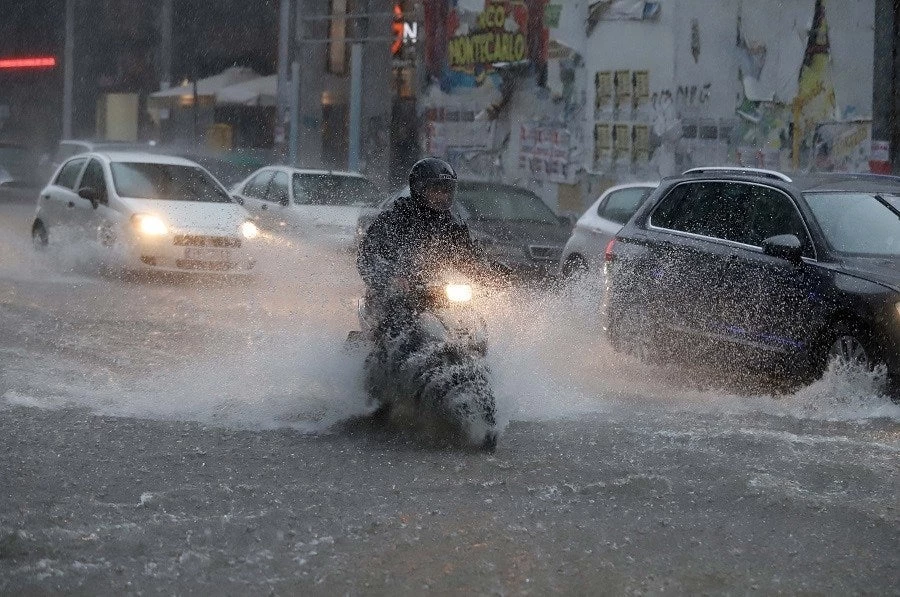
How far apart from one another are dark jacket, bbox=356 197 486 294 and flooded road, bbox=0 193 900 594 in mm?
708

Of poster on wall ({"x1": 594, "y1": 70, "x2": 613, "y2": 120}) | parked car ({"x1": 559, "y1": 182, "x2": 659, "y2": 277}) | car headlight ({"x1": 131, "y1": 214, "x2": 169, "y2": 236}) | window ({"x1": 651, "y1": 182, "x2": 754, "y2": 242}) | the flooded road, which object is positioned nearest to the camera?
the flooded road

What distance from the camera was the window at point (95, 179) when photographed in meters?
17.0

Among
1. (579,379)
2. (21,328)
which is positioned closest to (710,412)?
(579,379)

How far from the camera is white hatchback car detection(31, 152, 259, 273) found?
16.0 m

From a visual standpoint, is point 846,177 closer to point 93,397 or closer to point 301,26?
point 93,397

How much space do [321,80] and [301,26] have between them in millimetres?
5828

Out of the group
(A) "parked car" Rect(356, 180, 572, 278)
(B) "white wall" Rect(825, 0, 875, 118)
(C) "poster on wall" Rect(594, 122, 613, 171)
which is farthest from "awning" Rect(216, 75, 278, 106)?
(A) "parked car" Rect(356, 180, 572, 278)

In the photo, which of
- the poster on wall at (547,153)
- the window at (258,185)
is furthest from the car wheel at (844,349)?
the poster on wall at (547,153)

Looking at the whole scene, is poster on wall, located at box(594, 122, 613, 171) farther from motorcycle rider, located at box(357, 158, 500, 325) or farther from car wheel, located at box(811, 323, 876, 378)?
motorcycle rider, located at box(357, 158, 500, 325)

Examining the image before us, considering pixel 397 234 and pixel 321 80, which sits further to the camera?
pixel 321 80

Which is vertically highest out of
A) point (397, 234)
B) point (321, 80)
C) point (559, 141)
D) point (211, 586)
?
point (321, 80)

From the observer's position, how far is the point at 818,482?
21.2 feet

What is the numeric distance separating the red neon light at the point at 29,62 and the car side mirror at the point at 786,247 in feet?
169

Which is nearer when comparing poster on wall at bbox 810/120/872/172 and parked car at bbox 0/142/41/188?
poster on wall at bbox 810/120/872/172
